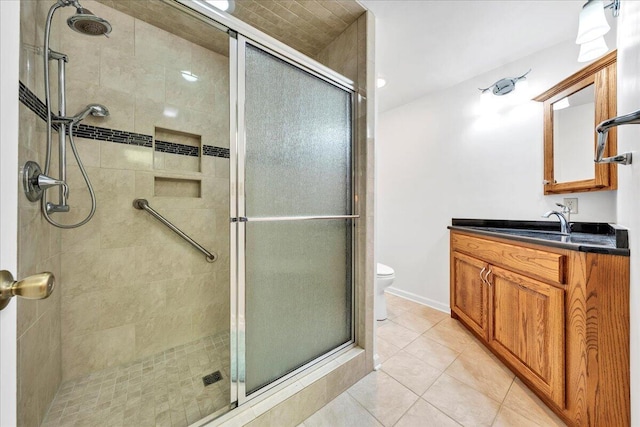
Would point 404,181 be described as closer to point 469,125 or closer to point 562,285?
point 469,125

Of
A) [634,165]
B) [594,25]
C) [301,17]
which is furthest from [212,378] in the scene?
[594,25]

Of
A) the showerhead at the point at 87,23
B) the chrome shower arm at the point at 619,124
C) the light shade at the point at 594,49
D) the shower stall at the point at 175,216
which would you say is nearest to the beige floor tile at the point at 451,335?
the shower stall at the point at 175,216

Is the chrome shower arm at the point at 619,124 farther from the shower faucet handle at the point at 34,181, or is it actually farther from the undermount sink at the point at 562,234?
the shower faucet handle at the point at 34,181

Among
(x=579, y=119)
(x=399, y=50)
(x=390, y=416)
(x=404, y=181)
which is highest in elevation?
(x=399, y=50)

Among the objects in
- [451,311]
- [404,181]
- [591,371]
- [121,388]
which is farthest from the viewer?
[404,181]

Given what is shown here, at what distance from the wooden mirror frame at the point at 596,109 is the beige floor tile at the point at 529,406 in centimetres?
139

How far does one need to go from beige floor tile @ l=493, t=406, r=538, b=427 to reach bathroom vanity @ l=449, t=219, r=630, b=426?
170 millimetres

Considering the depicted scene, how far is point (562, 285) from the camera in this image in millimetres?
1148

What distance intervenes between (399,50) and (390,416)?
2.47 meters

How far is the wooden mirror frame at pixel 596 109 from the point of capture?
1.47 metres

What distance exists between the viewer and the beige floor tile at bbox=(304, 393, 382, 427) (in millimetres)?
1184

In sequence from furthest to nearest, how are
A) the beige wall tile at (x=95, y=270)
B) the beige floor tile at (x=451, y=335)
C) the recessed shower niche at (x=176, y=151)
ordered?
the beige floor tile at (x=451, y=335) → the recessed shower niche at (x=176, y=151) → the beige wall tile at (x=95, y=270)

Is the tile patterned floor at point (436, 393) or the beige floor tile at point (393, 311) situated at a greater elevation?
the beige floor tile at point (393, 311)

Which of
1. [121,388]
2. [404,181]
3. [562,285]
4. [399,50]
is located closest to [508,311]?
[562,285]
